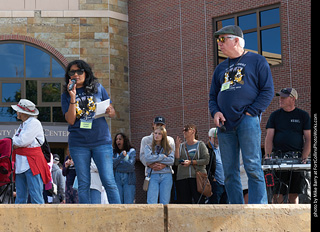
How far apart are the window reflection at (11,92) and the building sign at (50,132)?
1.26 meters

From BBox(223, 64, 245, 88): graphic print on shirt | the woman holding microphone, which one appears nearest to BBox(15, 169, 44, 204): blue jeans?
the woman holding microphone


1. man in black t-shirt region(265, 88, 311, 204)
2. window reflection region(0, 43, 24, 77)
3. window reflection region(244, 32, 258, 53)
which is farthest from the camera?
window reflection region(0, 43, 24, 77)

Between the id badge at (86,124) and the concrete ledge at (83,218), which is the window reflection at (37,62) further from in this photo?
the concrete ledge at (83,218)

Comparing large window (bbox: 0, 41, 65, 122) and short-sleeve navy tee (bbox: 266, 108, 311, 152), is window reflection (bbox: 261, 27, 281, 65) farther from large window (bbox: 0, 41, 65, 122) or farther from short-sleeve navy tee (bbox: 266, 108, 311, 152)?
short-sleeve navy tee (bbox: 266, 108, 311, 152)

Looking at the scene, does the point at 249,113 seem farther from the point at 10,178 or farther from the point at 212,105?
the point at 10,178

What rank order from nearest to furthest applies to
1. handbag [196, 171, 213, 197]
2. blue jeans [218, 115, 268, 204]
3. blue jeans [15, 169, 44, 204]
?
blue jeans [218, 115, 268, 204], blue jeans [15, 169, 44, 204], handbag [196, 171, 213, 197]

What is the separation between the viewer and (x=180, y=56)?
21.8 metres

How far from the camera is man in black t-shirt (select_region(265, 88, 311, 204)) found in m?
7.15

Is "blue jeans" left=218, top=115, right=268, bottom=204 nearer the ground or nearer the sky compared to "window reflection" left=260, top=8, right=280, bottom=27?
nearer the ground

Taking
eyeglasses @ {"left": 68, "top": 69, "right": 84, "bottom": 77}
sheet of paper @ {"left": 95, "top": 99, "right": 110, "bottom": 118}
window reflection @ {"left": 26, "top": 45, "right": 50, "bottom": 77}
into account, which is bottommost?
sheet of paper @ {"left": 95, "top": 99, "right": 110, "bottom": 118}

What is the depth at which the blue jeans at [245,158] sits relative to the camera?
212 inches

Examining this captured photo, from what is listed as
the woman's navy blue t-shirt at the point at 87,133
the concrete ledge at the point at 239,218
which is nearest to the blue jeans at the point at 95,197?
the woman's navy blue t-shirt at the point at 87,133

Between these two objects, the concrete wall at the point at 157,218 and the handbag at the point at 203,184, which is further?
the handbag at the point at 203,184
